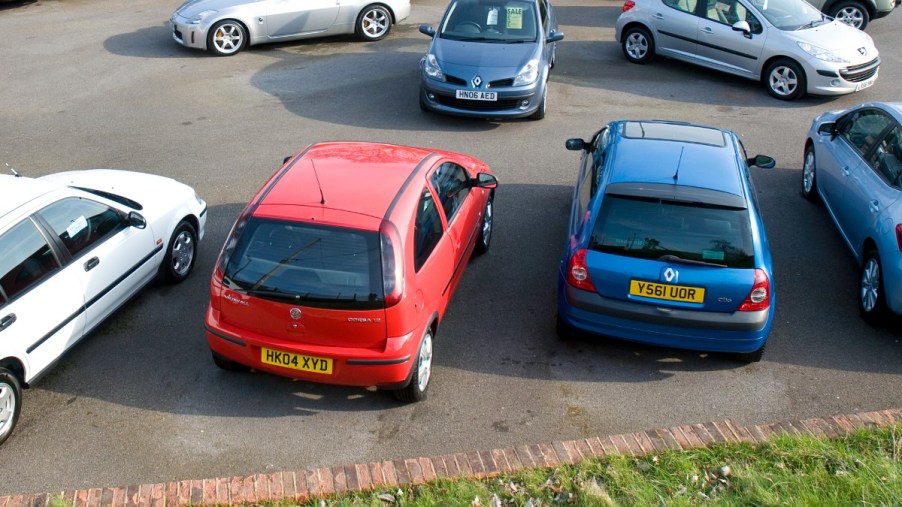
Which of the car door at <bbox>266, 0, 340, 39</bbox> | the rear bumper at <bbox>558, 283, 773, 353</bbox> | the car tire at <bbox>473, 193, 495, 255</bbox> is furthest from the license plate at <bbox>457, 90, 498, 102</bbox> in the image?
the rear bumper at <bbox>558, 283, 773, 353</bbox>

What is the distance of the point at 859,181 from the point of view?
831cm

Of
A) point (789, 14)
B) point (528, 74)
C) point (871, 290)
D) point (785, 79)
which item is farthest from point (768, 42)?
point (871, 290)

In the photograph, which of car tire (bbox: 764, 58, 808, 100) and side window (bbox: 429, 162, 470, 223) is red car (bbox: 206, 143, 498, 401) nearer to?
Result: side window (bbox: 429, 162, 470, 223)

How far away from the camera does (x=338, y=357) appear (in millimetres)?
5844

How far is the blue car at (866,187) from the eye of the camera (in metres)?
7.25

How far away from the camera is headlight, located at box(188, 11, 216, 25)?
48.8ft

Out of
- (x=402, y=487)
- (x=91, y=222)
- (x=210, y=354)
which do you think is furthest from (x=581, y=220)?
(x=91, y=222)

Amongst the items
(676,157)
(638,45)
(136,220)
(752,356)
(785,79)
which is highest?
(676,157)

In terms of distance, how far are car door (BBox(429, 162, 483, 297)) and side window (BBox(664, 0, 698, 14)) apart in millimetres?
8034

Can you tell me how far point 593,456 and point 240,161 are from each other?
22.8 ft

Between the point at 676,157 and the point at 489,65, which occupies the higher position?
the point at 676,157

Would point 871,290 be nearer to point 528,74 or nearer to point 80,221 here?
point 528,74

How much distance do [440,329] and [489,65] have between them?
217 inches

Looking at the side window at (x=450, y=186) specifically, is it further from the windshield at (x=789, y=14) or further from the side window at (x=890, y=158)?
the windshield at (x=789, y=14)
